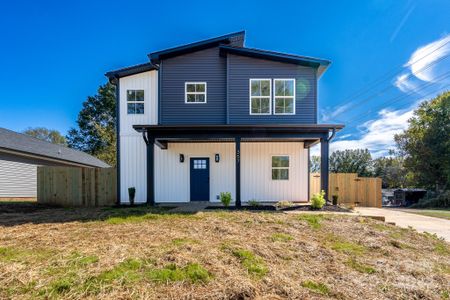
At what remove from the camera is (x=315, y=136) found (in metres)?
9.26

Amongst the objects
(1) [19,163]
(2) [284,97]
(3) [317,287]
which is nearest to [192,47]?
(2) [284,97]

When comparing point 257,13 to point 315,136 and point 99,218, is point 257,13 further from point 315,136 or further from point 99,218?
point 99,218

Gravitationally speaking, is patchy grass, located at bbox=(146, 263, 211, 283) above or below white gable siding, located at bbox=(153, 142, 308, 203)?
below

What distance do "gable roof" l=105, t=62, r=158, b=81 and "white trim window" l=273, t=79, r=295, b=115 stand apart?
17.3ft

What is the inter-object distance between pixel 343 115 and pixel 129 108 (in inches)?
1040

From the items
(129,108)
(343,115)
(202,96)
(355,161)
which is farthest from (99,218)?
(355,161)

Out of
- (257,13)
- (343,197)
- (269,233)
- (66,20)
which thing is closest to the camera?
(269,233)

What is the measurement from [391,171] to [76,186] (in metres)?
31.5

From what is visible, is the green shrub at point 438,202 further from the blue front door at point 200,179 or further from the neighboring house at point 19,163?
the neighboring house at point 19,163

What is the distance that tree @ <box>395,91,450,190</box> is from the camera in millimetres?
18375

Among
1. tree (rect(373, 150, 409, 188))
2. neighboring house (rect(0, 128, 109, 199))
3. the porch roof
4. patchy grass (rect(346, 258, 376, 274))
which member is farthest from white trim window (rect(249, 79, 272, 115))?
tree (rect(373, 150, 409, 188))

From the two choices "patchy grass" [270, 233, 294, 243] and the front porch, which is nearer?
"patchy grass" [270, 233, 294, 243]

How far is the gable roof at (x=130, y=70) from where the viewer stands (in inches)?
417

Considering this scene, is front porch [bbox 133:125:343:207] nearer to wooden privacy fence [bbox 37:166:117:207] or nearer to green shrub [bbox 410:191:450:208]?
wooden privacy fence [bbox 37:166:117:207]
